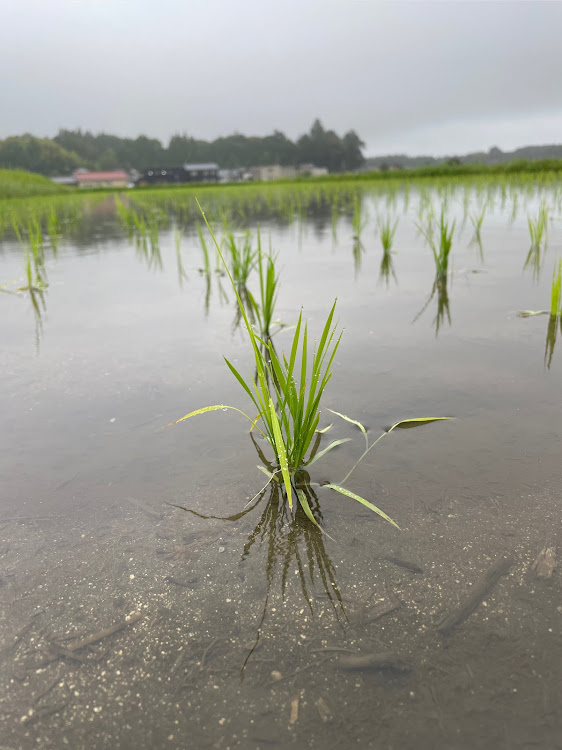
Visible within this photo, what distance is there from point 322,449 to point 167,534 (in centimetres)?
50

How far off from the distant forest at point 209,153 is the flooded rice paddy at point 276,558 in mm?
78230

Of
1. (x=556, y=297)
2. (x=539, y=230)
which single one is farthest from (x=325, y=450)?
(x=539, y=230)

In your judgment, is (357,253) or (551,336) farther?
(357,253)

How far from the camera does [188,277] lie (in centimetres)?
382

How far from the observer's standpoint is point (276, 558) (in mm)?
1011

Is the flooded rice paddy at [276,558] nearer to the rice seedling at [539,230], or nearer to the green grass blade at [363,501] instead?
the green grass blade at [363,501]

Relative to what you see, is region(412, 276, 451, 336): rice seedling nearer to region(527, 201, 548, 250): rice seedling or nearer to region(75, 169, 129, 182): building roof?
region(527, 201, 548, 250): rice seedling

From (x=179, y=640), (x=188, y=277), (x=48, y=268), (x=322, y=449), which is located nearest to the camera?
(x=179, y=640)

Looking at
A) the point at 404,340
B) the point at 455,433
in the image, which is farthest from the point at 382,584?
the point at 404,340

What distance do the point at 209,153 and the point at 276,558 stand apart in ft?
284

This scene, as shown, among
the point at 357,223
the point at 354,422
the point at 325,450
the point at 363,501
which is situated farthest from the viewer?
the point at 357,223

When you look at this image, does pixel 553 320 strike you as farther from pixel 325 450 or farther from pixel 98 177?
pixel 98 177

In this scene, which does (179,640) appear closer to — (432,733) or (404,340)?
(432,733)

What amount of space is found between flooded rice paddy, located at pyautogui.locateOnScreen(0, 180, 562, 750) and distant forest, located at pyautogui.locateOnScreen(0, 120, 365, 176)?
257 ft
